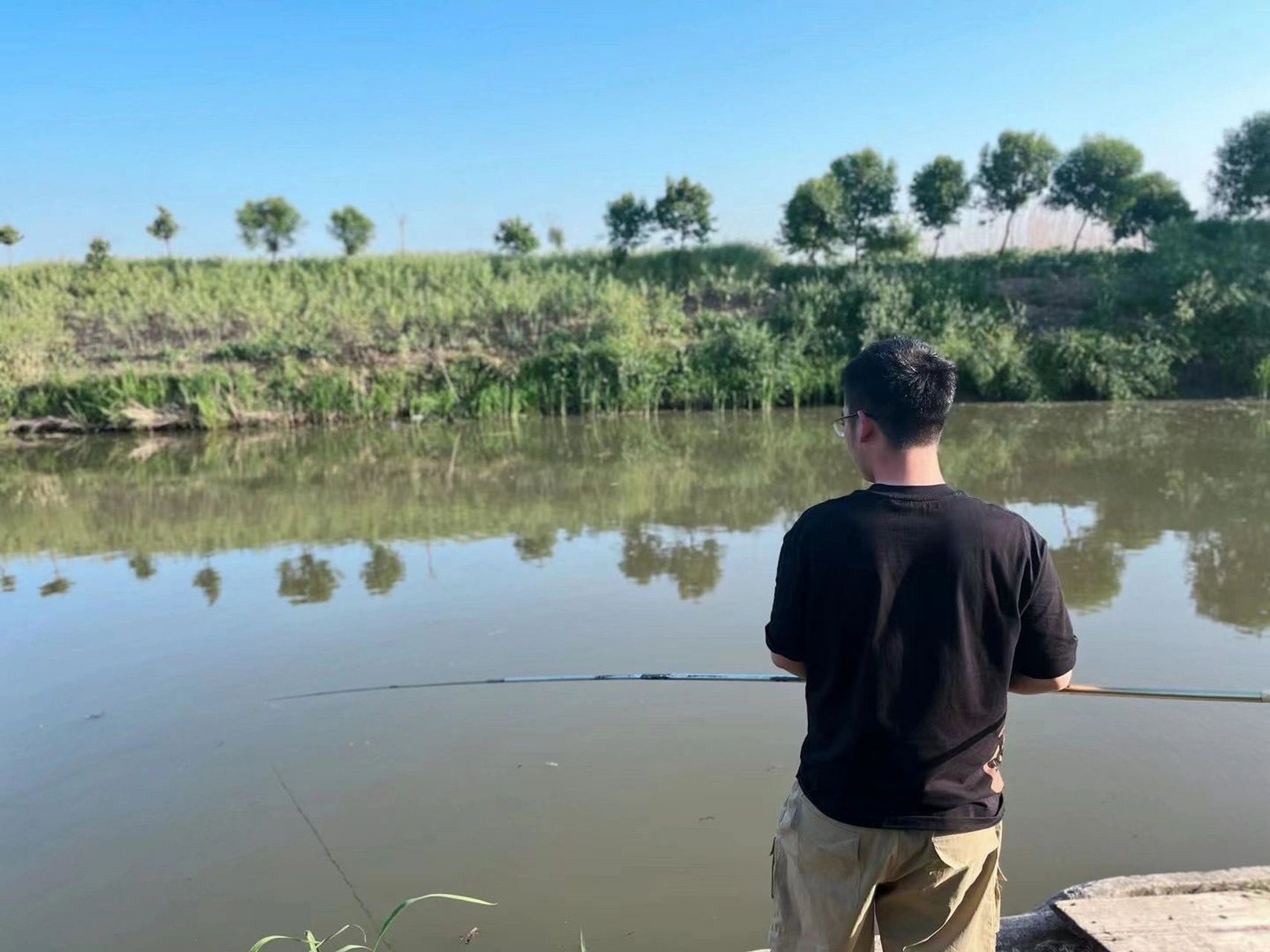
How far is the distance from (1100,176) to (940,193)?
3.23 metres

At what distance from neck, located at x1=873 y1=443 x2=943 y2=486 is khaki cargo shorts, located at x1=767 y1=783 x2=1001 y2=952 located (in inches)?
21.6

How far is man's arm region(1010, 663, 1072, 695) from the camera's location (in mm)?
1522

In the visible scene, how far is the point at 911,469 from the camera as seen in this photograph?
1.46 meters

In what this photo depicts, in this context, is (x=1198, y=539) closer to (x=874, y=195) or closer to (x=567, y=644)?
(x=567, y=644)

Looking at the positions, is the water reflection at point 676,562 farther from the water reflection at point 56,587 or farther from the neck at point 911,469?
the neck at point 911,469

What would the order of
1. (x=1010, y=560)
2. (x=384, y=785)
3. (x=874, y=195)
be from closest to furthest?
(x=1010, y=560) < (x=384, y=785) < (x=874, y=195)

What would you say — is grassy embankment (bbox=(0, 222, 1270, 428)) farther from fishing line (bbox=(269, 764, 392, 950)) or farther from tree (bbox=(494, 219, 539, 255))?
fishing line (bbox=(269, 764, 392, 950))

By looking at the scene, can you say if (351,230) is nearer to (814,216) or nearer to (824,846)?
(814,216)

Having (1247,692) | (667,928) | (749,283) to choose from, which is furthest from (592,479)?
(749,283)

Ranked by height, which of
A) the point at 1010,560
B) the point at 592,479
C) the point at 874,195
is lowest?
the point at 592,479

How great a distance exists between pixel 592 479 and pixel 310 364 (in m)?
9.72

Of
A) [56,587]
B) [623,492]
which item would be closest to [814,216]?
[623,492]

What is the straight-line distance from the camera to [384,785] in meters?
3.54

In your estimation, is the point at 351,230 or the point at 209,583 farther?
the point at 351,230
